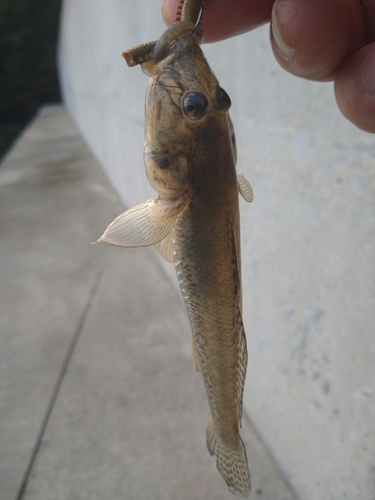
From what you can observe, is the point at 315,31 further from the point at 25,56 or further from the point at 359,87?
the point at 25,56

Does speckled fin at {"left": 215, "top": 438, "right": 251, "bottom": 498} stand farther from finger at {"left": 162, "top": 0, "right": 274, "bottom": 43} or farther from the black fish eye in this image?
finger at {"left": 162, "top": 0, "right": 274, "bottom": 43}

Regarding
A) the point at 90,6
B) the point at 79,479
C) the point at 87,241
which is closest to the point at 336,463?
the point at 79,479

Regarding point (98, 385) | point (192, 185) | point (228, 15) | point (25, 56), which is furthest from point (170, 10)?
point (25, 56)

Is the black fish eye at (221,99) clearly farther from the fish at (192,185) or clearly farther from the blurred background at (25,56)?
the blurred background at (25,56)

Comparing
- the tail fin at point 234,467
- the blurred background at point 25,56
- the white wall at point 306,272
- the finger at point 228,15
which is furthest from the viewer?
the blurred background at point 25,56

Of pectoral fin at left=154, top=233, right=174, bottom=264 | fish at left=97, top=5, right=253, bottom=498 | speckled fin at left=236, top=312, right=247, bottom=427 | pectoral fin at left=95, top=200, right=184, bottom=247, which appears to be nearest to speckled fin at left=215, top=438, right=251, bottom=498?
speckled fin at left=236, top=312, right=247, bottom=427

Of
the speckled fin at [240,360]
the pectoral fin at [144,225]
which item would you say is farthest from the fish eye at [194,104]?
the speckled fin at [240,360]
